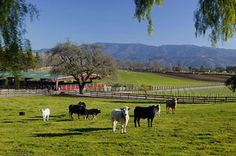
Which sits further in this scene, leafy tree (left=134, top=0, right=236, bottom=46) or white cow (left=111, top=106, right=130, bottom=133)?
white cow (left=111, top=106, right=130, bottom=133)

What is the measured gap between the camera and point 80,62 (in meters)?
79.8

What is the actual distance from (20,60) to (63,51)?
72.2 metres

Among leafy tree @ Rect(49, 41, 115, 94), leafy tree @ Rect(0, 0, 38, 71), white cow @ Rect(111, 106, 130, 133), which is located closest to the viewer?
leafy tree @ Rect(0, 0, 38, 71)

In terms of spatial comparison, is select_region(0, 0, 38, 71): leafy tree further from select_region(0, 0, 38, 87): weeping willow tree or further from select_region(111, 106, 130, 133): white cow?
select_region(111, 106, 130, 133): white cow

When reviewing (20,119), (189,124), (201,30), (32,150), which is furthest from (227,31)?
(20,119)

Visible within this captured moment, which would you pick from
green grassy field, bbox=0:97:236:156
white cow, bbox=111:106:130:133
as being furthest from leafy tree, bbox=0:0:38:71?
white cow, bbox=111:106:130:133

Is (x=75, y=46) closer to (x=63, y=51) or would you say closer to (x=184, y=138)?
(x=63, y=51)

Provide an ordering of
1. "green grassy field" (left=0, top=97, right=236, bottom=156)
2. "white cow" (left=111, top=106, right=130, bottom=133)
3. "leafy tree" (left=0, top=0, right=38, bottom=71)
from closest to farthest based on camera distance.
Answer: "leafy tree" (left=0, top=0, right=38, bottom=71) < "green grassy field" (left=0, top=97, right=236, bottom=156) < "white cow" (left=111, top=106, right=130, bottom=133)

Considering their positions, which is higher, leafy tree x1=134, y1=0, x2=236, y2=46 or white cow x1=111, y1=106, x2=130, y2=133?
leafy tree x1=134, y1=0, x2=236, y2=46

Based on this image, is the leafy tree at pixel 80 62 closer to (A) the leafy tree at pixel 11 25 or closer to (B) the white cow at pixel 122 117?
(B) the white cow at pixel 122 117

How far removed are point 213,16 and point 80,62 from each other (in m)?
68.5

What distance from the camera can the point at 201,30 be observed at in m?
12.9

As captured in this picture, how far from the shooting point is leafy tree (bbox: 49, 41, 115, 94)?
257 feet

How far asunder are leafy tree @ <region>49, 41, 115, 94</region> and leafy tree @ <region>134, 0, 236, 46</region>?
65332mm
